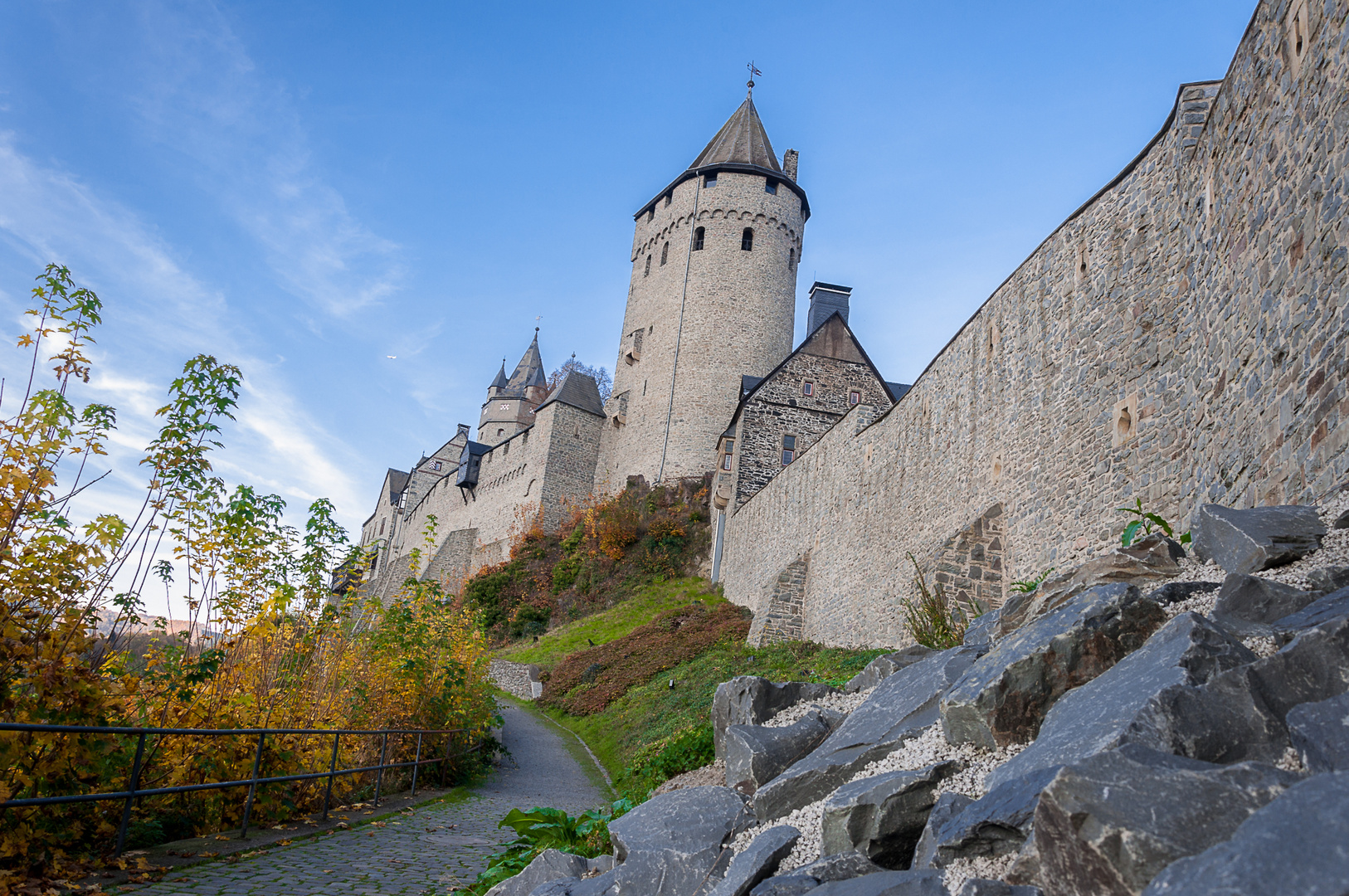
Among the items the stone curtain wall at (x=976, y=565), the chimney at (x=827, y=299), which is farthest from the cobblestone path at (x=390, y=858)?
the chimney at (x=827, y=299)

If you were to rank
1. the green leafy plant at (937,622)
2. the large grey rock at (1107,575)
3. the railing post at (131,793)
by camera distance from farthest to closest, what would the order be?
the green leafy plant at (937,622) < the railing post at (131,793) < the large grey rock at (1107,575)

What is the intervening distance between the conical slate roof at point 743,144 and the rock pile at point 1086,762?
39088 millimetres

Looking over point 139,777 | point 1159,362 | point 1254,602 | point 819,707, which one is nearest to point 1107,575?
point 1254,602

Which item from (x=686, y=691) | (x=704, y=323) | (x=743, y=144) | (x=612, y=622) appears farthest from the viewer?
(x=743, y=144)

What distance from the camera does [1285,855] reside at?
64.4 inches

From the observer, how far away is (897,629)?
13.9m

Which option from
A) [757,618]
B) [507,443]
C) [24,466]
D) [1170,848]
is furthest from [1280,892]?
[507,443]

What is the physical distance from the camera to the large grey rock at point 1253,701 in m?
2.45

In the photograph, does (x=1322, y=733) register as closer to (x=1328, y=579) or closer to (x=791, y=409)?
(x=1328, y=579)

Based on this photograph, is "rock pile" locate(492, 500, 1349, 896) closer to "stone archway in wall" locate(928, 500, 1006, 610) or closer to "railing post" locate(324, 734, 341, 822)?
"railing post" locate(324, 734, 341, 822)

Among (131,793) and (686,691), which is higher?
(686,691)

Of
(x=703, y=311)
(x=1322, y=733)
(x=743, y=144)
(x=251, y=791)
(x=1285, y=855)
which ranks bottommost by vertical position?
(x=251, y=791)

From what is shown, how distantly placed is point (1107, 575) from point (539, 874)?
3.44m

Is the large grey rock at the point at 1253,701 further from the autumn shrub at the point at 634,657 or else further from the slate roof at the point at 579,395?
the slate roof at the point at 579,395
